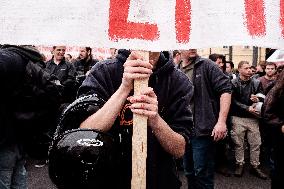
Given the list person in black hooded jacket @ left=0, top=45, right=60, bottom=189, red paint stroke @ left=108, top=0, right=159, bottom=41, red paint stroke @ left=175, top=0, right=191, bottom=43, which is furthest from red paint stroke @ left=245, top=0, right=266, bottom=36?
person in black hooded jacket @ left=0, top=45, right=60, bottom=189

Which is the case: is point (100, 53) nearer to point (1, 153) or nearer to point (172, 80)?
point (1, 153)

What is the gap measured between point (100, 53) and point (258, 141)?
4.23m

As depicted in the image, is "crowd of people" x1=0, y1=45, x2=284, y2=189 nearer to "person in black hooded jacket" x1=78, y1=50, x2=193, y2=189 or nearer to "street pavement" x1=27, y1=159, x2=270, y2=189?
"person in black hooded jacket" x1=78, y1=50, x2=193, y2=189

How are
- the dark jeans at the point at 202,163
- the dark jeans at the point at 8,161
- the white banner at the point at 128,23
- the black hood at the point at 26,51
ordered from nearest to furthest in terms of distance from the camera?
1. the white banner at the point at 128,23
2. the black hood at the point at 26,51
3. the dark jeans at the point at 8,161
4. the dark jeans at the point at 202,163

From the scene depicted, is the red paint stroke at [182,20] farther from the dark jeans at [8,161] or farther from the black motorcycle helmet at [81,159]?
the dark jeans at [8,161]

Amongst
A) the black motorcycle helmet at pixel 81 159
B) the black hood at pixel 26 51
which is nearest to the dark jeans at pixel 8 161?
the black hood at pixel 26 51

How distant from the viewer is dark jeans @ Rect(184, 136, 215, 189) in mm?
3383

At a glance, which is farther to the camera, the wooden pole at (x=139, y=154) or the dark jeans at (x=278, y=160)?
the dark jeans at (x=278, y=160)

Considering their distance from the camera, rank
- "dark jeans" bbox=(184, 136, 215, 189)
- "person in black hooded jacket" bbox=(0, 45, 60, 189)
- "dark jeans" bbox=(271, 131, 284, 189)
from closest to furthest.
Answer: "person in black hooded jacket" bbox=(0, 45, 60, 189)
"dark jeans" bbox=(271, 131, 284, 189)
"dark jeans" bbox=(184, 136, 215, 189)

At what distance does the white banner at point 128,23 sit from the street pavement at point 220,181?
3.53 metres

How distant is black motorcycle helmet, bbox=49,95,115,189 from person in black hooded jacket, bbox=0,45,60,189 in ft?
2.97

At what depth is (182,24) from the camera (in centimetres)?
125

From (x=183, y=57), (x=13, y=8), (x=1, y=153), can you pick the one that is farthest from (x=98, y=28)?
(x=183, y=57)

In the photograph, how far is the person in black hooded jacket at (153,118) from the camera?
4.62 feet
